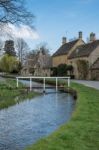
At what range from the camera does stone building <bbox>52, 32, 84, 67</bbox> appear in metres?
103

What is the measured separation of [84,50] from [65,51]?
45.2ft

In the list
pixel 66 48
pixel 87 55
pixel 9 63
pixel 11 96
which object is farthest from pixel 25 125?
pixel 9 63

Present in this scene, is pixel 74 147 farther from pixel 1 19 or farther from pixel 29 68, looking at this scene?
pixel 29 68

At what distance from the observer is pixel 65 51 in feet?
345

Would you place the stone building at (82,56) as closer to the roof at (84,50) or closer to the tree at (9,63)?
the roof at (84,50)

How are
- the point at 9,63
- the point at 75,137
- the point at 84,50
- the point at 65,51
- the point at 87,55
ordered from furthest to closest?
1. the point at 9,63
2. the point at 65,51
3. the point at 84,50
4. the point at 87,55
5. the point at 75,137

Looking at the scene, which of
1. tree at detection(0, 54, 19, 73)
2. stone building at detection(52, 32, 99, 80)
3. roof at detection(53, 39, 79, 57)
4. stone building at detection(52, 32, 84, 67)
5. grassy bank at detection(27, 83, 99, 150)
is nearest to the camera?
grassy bank at detection(27, 83, 99, 150)

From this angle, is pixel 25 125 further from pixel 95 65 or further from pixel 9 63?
pixel 9 63

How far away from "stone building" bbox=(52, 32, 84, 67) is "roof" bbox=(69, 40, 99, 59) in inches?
76.7

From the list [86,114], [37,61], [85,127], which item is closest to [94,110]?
[86,114]

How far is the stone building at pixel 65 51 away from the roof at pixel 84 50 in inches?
76.7

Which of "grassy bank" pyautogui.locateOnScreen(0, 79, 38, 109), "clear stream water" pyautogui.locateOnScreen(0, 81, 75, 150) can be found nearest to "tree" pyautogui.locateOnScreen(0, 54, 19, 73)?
"grassy bank" pyautogui.locateOnScreen(0, 79, 38, 109)

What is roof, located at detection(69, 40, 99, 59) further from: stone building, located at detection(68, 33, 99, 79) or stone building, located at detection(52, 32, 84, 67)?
stone building, located at detection(52, 32, 84, 67)

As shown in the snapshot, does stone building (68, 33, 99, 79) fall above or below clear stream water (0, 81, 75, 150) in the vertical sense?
above
